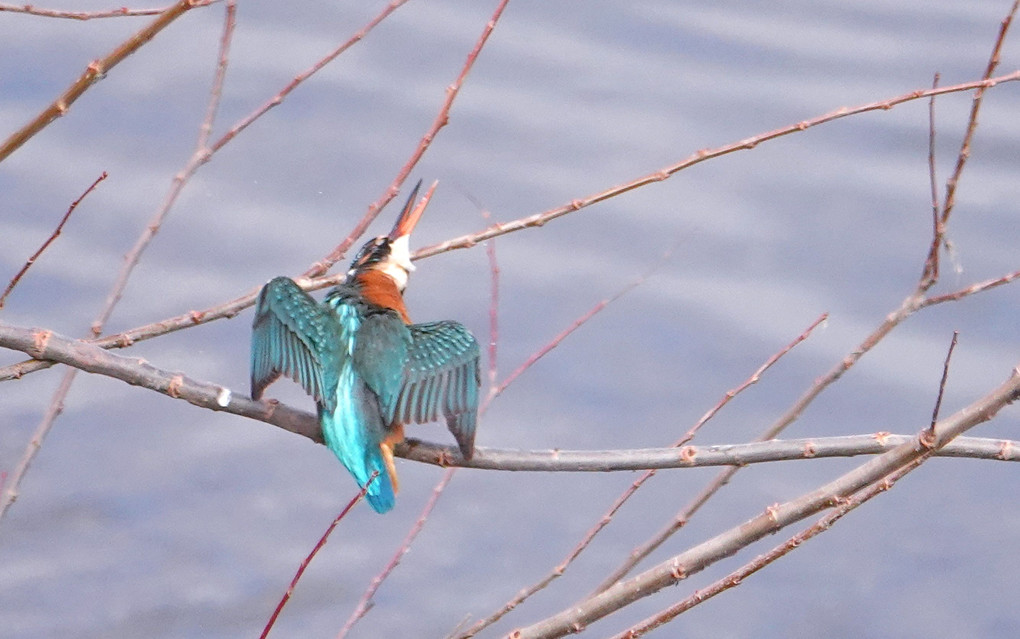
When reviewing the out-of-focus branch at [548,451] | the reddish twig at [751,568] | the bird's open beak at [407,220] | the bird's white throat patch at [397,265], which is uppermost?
the bird's open beak at [407,220]

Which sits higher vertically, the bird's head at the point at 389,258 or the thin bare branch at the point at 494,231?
the bird's head at the point at 389,258

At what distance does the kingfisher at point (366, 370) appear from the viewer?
1.75m

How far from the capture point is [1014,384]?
46.8 inches

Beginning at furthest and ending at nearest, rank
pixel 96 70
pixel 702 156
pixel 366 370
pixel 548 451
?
1. pixel 366 370
2. pixel 702 156
3. pixel 548 451
4. pixel 96 70

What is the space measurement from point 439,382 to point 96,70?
0.77 m

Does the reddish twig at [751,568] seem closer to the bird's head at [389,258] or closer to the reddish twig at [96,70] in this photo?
the reddish twig at [96,70]

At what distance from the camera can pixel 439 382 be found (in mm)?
1790

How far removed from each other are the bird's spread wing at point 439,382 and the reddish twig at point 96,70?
0.69 metres

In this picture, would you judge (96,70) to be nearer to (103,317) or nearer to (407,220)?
(103,317)

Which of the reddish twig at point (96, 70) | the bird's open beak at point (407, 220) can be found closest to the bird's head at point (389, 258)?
the bird's open beak at point (407, 220)

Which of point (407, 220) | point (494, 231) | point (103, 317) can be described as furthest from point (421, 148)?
point (407, 220)

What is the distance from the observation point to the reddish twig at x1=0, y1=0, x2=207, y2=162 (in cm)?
113

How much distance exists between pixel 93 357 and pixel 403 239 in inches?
44.2

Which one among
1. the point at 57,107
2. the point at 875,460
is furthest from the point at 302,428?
the point at 875,460
